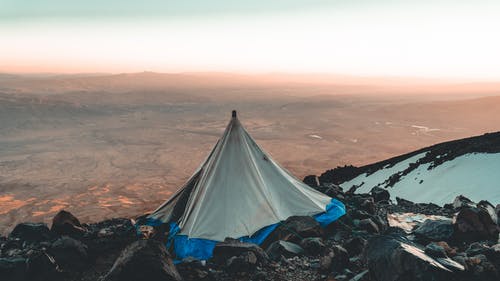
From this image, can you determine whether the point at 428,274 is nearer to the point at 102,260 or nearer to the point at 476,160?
the point at 102,260

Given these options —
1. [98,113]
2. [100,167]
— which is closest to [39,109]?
[98,113]

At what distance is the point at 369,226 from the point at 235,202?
3.68m

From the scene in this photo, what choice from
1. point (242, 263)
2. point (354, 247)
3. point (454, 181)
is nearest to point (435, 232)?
point (354, 247)

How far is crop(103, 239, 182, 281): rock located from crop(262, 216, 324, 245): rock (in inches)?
126

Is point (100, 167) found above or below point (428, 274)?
below

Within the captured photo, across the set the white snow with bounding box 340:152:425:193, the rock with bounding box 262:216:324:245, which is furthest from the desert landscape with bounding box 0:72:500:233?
the rock with bounding box 262:216:324:245

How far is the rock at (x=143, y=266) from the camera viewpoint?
264 inches

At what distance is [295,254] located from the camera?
28.1 feet

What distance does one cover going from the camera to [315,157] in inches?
3211

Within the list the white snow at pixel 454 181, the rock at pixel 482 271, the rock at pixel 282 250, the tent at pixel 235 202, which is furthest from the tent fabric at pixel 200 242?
the white snow at pixel 454 181

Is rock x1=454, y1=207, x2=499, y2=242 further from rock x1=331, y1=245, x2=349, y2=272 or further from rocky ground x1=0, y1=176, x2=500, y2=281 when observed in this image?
rock x1=331, y1=245, x2=349, y2=272

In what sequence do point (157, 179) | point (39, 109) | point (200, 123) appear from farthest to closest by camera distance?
point (39, 109), point (200, 123), point (157, 179)

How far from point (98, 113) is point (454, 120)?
144 metres

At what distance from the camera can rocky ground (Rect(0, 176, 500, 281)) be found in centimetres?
672
